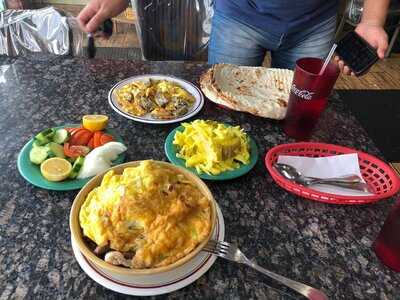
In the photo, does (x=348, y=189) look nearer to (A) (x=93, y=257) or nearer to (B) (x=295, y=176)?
(B) (x=295, y=176)

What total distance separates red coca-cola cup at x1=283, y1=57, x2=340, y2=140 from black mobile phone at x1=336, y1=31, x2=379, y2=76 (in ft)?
0.42

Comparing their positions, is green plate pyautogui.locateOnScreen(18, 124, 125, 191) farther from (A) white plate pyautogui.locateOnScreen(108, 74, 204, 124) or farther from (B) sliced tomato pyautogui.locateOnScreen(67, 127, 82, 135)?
(A) white plate pyautogui.locateOnScreen(108, 74, 204, 124)

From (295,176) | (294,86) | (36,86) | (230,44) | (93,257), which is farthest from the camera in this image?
(230,44)

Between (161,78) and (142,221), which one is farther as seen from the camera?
(161,78)

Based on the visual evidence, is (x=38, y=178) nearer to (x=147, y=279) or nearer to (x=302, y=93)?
(x=147, y=279)

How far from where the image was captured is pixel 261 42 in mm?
1579

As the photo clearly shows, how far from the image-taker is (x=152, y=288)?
65 centimetres

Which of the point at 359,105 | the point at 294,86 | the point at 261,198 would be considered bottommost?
the point at 359,105

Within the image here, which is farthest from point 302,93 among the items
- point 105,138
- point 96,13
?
point 96,13

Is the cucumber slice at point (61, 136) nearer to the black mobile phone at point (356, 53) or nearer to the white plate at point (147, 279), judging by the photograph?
the white plate at point (147, 279)

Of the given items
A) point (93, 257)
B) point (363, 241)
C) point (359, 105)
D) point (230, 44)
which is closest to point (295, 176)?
point (363, 241)

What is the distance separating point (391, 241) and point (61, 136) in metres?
0.79

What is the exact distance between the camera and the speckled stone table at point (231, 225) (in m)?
0.68

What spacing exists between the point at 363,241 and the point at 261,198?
0.24 meters
